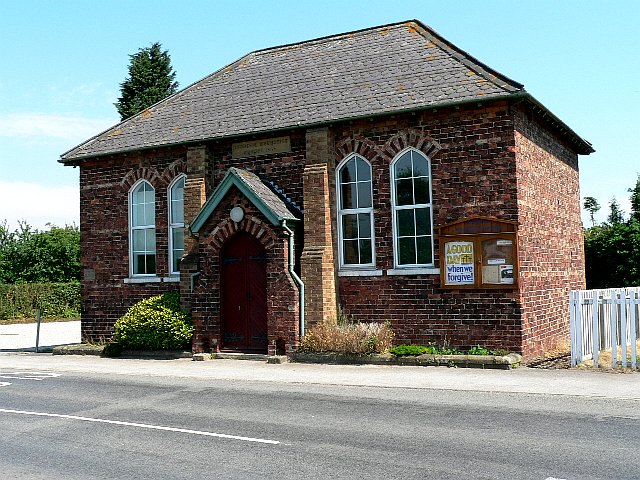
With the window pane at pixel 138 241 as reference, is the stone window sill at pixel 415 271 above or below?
below

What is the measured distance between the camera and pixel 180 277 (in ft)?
58.9

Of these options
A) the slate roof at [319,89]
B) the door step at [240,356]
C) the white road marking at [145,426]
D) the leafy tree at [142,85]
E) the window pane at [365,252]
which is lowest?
the white road marking at [145,426]

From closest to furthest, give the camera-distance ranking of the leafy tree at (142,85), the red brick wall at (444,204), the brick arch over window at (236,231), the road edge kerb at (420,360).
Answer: the road edge kerb at (420,360), the red brick wall at (444,204), the brick arch over window at (236,231), the leafy tree at (142,85)

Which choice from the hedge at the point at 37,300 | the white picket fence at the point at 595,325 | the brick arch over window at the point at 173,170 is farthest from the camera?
the hedge at the point at 37,300

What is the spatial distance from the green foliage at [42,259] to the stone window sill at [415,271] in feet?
99.1

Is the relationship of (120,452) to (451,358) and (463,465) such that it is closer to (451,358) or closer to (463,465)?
(463,465)

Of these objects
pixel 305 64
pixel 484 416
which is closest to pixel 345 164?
pixel 305 64

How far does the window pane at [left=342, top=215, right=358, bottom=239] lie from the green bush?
4536 millimetres

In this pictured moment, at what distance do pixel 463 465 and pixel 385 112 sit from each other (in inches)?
393

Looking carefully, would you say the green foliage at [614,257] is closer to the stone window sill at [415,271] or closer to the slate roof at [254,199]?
the stone window sill at [415,271]

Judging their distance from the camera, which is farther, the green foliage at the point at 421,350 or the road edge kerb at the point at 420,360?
the green foliage at the point at 421,350

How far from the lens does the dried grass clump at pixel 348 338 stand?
15.0 metres

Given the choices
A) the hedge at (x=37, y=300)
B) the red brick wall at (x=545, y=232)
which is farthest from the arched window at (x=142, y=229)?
the hedge at (x=37, y=300)

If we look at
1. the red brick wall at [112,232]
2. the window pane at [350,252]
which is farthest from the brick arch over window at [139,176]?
the window pane at [350,252]
